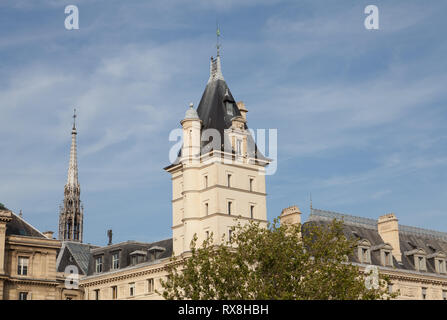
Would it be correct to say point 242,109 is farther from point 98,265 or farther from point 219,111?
point 98,265

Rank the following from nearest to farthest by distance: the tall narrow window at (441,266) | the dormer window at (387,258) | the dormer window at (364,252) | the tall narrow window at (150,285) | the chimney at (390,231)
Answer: the tall narrow window at (150,285)
the dormer window at (364,252)
the dormer window at (387,258)
the chimney at (390,231)
the tall narrow window at (441,266)

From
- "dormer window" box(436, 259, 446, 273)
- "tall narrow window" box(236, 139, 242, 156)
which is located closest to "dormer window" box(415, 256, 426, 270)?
"dormer window" box(436, 259, 446, 273)

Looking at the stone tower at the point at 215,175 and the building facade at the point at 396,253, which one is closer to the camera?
the stone tower at the point at 215,175

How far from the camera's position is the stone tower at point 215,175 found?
3044 inches

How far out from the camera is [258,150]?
82.8 metres

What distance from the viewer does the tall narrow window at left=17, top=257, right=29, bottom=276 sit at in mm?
75562

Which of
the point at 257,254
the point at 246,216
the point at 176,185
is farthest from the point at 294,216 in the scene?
the point at 257,254

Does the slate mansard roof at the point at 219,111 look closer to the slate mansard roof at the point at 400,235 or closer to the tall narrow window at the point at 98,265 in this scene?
the slate mansard roof at the point at 400,235

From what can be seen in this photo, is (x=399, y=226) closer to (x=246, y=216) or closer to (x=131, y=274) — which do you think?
(x=246, y=216)

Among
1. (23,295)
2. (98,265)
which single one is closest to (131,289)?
(98,265)

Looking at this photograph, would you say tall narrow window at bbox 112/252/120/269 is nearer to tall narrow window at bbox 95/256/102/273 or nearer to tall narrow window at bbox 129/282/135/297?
tall narrow window at bbox 95/256/102/273

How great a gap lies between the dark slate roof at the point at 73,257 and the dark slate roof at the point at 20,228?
35.5ft

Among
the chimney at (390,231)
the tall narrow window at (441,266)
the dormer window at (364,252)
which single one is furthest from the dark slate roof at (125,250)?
the tall narrow window at (441,266)
